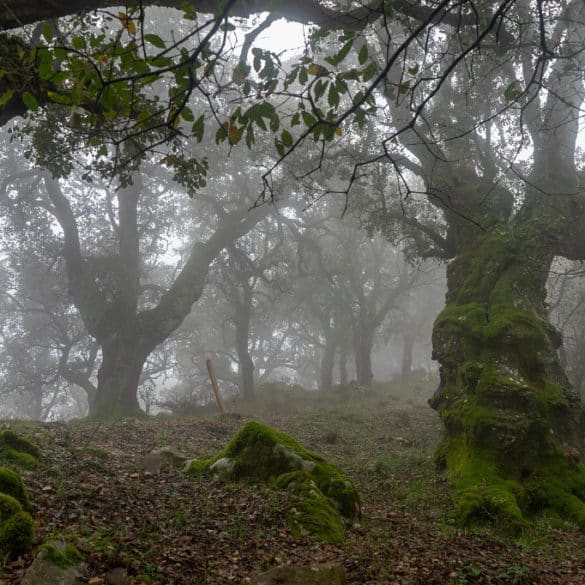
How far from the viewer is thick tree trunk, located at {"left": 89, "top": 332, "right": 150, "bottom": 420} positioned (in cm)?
1598

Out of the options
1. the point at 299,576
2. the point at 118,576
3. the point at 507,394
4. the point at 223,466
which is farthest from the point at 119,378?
the point at 299,576

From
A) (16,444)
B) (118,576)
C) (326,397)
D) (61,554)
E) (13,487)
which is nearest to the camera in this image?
(61,554)

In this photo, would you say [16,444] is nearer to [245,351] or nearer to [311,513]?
[311,513]

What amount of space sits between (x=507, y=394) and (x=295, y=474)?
3.78 meters

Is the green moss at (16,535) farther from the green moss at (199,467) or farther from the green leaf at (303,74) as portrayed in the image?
the green leaf at (303,74)

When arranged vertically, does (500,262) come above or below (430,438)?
above

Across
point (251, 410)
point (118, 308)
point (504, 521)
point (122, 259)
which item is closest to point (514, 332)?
point (504, 521)

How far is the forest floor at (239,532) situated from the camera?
410cm

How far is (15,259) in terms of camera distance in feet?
80.6

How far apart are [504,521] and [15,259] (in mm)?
24931

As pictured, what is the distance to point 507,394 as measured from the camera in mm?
7859

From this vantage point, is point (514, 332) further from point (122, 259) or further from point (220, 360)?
point (220, 360)

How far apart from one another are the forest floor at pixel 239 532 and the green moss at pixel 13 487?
20 centimetres

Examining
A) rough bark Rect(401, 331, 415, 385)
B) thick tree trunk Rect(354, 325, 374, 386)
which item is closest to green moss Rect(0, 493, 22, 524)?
thick tree trunk Rect(354, 325, 374, 386)
